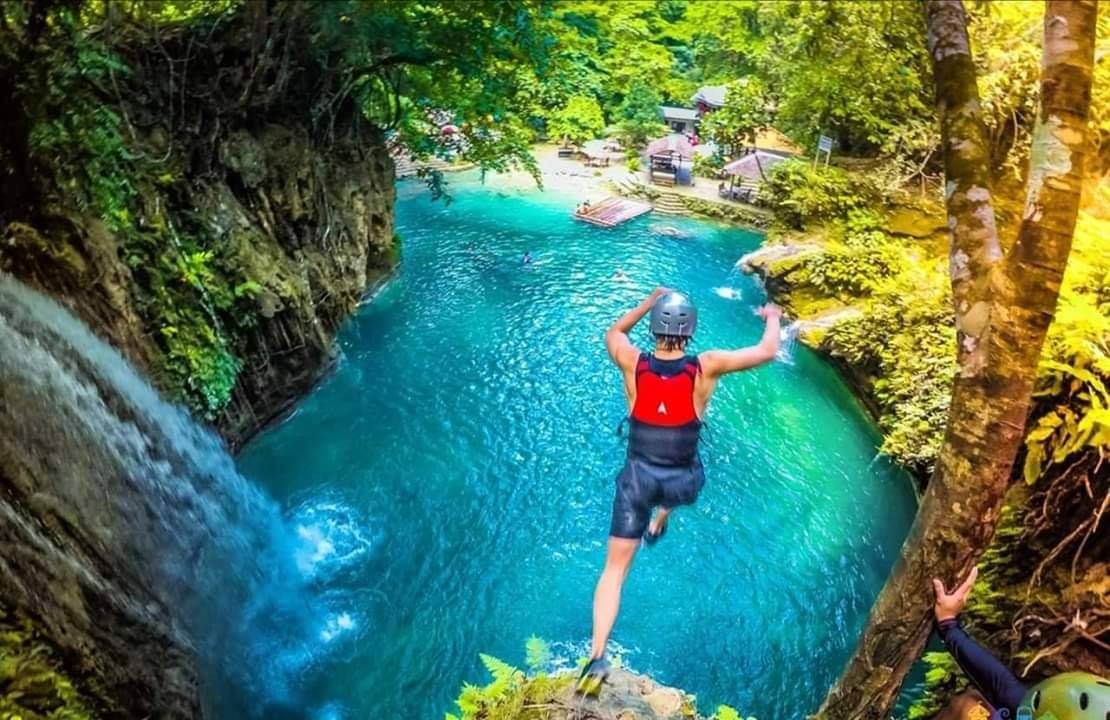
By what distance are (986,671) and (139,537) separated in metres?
8.19

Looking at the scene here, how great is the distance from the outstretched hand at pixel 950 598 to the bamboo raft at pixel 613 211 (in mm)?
25029

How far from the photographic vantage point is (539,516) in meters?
12.4

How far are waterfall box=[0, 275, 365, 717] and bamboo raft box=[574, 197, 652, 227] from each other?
20.6 m

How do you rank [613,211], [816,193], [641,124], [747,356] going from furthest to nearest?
[641,124], [613,211], [816,193], [747,356]

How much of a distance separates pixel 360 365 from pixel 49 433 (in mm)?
10884

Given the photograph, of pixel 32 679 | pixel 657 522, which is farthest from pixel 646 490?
pixel 32 679

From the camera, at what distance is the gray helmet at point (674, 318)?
5.31 meters

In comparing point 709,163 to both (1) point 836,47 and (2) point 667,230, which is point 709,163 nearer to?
(2) point 667,230

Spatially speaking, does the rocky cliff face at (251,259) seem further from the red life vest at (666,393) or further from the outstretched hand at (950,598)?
the outstretched hand at (950,598)

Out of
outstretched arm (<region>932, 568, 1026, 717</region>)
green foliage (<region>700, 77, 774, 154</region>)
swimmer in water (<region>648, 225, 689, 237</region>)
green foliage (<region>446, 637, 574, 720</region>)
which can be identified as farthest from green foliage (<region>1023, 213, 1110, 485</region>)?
swimmer in water (<region>648, 225, 689, 237</region>)

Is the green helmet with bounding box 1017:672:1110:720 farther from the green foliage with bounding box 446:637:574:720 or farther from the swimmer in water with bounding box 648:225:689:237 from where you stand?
the swimmer in water with bounding box 648:225:689:237

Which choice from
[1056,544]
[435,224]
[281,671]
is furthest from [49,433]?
[435,224]

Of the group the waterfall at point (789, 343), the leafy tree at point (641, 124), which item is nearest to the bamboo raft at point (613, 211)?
the leafy tree at point (641, 124)

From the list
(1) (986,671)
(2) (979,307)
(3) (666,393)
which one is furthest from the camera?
(3) (666,393)
